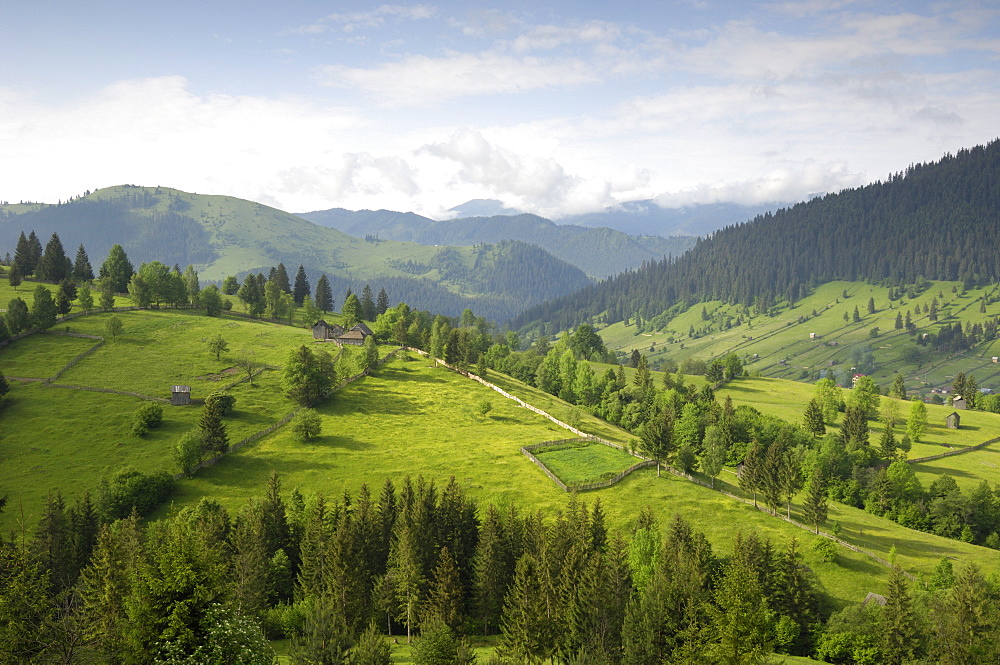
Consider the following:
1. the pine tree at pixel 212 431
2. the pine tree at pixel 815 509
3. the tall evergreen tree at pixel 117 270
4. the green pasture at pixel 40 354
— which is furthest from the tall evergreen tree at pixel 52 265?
the pine tree at pixel 815 509

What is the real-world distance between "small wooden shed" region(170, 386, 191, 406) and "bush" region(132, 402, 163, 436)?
19.0 feet

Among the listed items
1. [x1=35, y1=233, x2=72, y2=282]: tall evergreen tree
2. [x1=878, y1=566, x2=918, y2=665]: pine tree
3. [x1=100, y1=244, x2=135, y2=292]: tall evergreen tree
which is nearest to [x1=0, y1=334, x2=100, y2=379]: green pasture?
[x1=100, y1=244, x2=135, y2=292]: tall evergreen tree

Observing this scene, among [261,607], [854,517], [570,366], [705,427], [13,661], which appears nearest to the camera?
[13,661]

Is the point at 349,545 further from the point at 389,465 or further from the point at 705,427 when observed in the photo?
the point at 705,427

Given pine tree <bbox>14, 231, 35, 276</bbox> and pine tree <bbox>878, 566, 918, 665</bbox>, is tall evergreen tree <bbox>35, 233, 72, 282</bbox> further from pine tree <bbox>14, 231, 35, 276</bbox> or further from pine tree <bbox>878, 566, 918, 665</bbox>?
pine tree <bbox>878, 566, 918, 665</bbox>

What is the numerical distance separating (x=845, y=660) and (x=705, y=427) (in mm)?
69996

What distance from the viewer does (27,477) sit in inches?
3130

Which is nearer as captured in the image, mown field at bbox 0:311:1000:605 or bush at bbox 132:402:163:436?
mown field at bbox 0:311:1000:605

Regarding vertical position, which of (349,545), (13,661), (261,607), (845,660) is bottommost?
(845,660)

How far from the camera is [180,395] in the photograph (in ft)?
335

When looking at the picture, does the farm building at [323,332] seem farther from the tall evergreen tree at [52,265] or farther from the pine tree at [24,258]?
the pine tree at [24,258]

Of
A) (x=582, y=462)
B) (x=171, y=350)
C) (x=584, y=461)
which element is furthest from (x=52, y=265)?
(x=584, y=461)

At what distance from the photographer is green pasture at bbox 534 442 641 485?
89000mm

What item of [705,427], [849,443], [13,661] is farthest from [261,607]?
[849,443]
